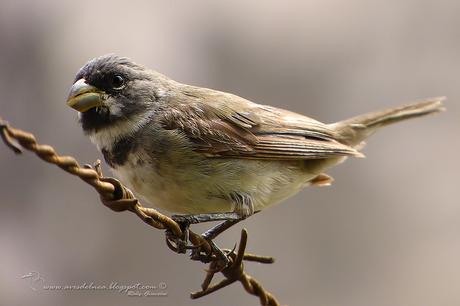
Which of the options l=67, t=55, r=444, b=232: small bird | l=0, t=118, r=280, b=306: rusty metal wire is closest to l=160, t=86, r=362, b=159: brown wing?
l=67, t=55, r=444, b=232: small bird

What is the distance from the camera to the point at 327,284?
956 cm

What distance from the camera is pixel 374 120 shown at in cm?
603

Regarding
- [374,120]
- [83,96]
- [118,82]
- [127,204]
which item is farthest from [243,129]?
[127,204]

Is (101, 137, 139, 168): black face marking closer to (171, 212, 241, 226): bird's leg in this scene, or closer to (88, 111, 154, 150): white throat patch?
(88, 111, 154, 150): white throat patch

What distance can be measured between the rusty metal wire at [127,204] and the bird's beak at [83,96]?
110 cm

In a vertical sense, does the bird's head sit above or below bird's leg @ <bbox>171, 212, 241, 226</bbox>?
above

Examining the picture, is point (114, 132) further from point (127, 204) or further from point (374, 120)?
point (374, 120)

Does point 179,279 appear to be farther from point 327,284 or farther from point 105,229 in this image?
point 327,284

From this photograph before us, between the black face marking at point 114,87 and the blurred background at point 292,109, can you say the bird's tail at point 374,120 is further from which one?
the blurred background at point 292,109

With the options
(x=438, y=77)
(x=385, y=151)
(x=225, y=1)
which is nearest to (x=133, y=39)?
(x=225, y=1)

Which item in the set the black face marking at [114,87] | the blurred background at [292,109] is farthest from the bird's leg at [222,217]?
the blurred background at [292,109]

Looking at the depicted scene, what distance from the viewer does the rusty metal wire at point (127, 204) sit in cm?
273

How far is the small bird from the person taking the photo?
4531 millimetres

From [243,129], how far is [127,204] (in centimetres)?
195
